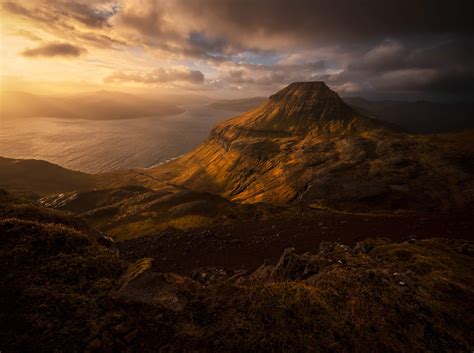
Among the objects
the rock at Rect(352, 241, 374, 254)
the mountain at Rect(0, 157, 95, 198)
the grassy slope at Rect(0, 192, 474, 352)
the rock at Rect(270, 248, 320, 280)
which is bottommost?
the mountain at Rect(0, 157, 95, 198)

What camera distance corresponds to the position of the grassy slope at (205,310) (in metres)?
8.38

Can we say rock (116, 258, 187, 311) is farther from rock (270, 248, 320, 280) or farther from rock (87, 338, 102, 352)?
rock (270, 248, 320, 280)

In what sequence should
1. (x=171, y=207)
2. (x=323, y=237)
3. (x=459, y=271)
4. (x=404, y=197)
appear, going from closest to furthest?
(x=459, y=271) → (x=323, y=237) → (x=171, y=207) → (x=404, y=197)

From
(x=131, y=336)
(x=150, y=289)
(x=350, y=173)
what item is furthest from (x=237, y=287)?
(x=350, y=173)

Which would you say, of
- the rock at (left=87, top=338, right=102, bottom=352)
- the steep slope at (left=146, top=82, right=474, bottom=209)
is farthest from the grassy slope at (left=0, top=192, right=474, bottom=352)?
the steep slope at (left=146, top=82, right=474, bottom=209)

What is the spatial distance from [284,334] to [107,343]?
6167 mm

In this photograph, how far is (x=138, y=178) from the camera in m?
182

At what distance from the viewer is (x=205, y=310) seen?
10.1 meters

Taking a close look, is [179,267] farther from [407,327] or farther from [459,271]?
[459,271]

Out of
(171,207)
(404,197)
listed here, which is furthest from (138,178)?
(404,197)

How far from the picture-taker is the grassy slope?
8.38 meters

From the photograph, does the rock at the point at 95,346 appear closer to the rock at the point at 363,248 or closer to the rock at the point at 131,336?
the rock at the point at 131,336

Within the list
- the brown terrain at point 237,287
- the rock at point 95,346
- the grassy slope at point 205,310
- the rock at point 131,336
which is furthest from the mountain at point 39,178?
the rock at point 131,336

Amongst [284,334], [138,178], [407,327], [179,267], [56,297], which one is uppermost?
[56,297]
